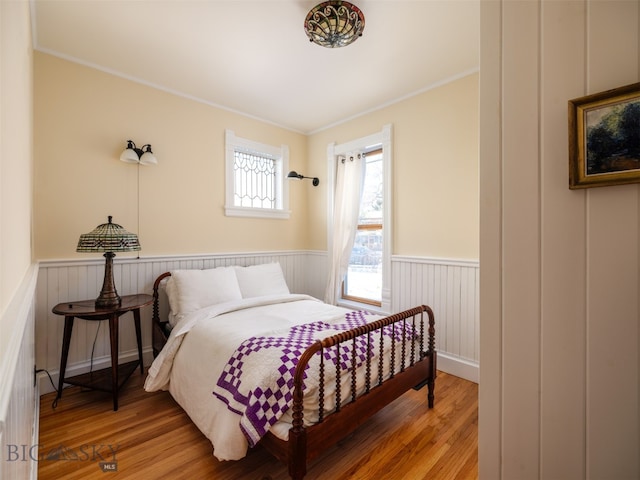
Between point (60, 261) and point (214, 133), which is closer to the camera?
point (60, 261)

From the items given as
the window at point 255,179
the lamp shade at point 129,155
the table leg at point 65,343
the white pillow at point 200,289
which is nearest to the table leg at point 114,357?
the table leg at point 65,343

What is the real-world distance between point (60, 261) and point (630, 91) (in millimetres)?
3385

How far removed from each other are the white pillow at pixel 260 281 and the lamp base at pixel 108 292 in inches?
42.2

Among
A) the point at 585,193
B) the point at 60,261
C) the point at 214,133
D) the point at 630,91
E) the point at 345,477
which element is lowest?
the point at 345,477

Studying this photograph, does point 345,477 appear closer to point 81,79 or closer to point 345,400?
point 345,400

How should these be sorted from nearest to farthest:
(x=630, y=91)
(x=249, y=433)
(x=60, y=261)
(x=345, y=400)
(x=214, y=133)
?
(x=630, y=91) < (x=249, y=433) < (x=345, y=400) < (x=60, y=261) < (x=214, y=133)

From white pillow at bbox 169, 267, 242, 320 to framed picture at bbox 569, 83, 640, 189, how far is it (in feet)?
8.52

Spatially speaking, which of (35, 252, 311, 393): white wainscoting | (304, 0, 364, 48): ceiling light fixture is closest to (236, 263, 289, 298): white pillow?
(35, 252, 311, 393): white wainscoting

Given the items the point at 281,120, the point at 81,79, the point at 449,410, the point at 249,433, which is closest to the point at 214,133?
the point at 281,120

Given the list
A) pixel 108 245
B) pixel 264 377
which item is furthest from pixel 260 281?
pixel 264 377

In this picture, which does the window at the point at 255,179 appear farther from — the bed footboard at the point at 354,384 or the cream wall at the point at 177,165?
the bed footboard at the point at 354,384

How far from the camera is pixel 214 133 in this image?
11.0 ft

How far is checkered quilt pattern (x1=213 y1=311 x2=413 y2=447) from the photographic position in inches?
59.7

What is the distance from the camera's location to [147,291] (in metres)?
2.90
